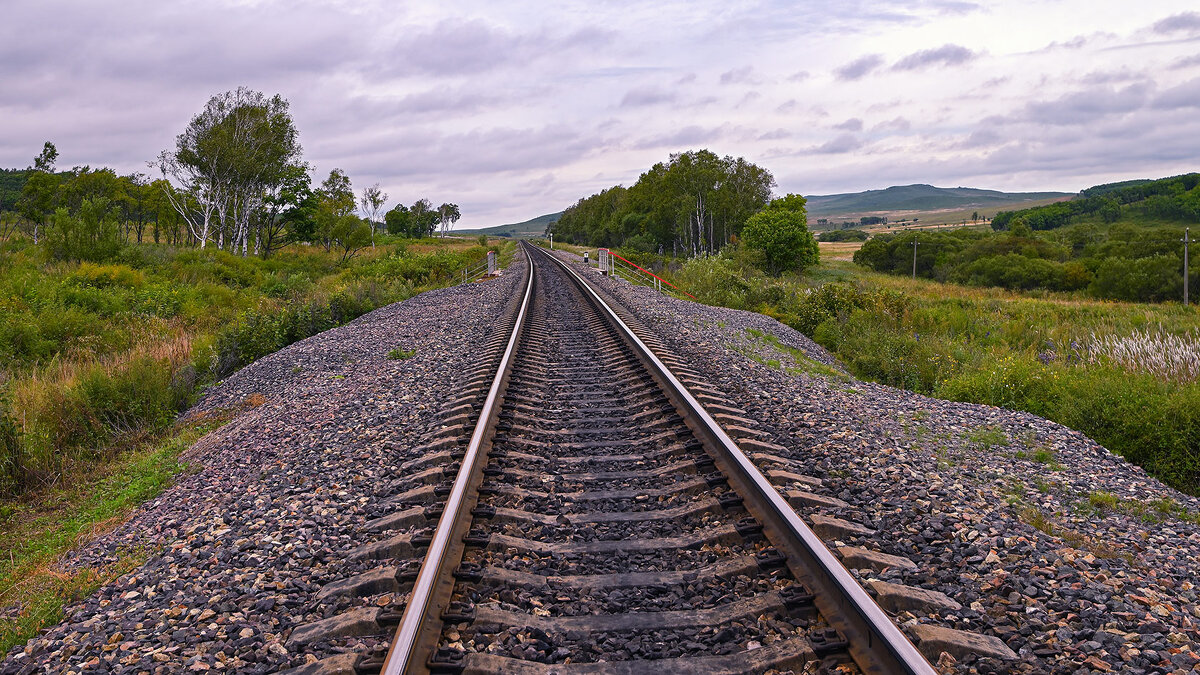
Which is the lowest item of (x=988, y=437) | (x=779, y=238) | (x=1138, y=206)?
(x=988, y=437)

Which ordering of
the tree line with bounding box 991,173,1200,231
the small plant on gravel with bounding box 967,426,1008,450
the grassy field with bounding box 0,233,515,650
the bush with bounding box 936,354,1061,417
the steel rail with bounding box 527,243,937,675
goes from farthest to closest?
1. the tree line with bounding box 991,173,1200,231
2. the bush with bounding box 936,354,1061,417
3. the small plant on gravel with bounding box 967,426,1008,450
4. the grassy field with bounding box 0,233,515,650
5. the steel rail with bounding box 527,243,937,675

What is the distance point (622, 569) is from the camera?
11.4 feet

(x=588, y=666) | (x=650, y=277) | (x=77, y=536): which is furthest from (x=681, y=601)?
(x=650, y=277)

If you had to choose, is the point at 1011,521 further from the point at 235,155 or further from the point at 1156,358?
the point at 235,155

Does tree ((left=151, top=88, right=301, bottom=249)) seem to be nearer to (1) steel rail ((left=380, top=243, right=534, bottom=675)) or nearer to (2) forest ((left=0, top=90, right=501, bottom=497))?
(2) forest ((left=0, top=90, right=501, bottom=497))

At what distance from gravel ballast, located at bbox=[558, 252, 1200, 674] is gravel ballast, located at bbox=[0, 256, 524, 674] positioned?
107 inches

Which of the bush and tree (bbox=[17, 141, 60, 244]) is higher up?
tree (bbox=[17, 141, 60, 244])

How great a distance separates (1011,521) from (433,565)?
3208 millimetres

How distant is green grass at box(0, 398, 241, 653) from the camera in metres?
3.47

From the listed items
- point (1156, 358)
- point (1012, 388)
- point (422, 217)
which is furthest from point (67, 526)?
point (422, 217)

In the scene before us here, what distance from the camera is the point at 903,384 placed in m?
9.81

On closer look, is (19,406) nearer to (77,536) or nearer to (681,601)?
(77,536)

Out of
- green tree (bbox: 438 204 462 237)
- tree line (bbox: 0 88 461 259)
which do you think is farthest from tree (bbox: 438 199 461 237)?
tree line (bbox: 0 88 461 259)

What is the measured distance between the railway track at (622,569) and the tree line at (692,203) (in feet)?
171
